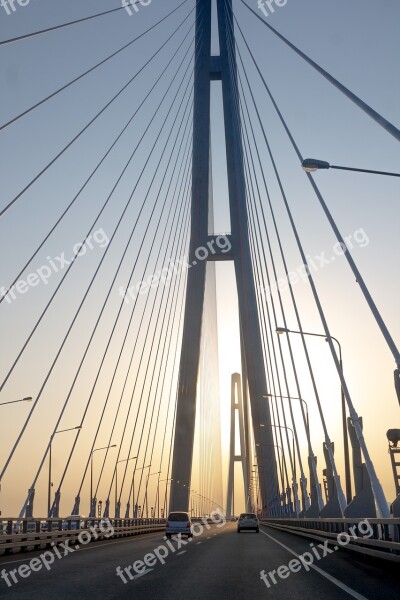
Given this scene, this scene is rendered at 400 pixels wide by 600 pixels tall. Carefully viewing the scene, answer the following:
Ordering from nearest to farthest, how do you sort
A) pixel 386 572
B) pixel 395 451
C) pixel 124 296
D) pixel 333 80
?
1. pixel 386 572
2. pixel 333 80
3. pixel 124 296
4. pixel 395 451

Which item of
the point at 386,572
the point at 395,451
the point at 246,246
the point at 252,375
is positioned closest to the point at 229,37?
the point at 246,246

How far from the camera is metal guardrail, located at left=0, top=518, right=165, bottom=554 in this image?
72.9ft

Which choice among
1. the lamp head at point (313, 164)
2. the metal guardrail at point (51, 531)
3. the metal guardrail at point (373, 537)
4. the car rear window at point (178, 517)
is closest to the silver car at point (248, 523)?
the metal guardrail at point (51, 531)

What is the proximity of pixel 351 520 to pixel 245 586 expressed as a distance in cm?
645

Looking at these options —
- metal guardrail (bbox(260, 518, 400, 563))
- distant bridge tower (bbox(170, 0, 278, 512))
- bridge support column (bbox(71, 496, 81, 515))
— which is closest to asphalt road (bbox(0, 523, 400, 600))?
metal guardrail (bbox(260, 518, 400, 563))

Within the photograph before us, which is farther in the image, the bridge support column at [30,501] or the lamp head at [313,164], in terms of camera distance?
the bridge support column at [30,501]

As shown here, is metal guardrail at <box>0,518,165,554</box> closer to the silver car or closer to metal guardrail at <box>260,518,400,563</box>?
the silver car

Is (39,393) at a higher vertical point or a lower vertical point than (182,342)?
lower

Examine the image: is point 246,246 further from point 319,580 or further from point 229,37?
point 319,580

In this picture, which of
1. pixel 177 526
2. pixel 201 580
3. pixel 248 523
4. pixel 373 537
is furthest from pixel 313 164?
pixel 248 523

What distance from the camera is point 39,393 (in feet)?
86.6

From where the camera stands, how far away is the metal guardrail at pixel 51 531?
22208 millimetres

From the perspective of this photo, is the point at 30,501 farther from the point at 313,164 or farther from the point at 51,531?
the point at 313,164

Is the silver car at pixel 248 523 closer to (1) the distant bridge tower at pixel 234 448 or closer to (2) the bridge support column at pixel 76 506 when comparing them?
(2) the bridge support column at pixel 76 506
